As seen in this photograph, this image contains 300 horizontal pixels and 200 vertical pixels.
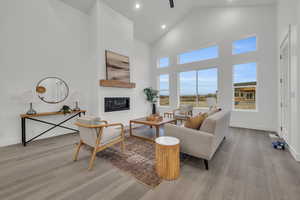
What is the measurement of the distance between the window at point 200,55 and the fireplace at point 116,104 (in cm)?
329

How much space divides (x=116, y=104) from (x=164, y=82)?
313 centimetres

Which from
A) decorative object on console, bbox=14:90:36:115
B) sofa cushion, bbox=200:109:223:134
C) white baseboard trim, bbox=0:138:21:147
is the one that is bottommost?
white baseboard trim, bbox=0:138:21:147

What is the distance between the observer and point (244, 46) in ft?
14.6

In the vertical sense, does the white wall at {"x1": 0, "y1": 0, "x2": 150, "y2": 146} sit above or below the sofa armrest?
above

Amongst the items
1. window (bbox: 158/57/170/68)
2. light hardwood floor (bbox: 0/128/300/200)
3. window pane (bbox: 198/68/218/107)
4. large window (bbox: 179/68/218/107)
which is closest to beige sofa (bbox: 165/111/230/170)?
light hardwood floor (bbox: 0/128/300/200)

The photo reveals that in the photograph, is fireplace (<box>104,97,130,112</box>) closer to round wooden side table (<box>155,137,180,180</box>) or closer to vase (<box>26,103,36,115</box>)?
vase (<box>26,103,36,115</box>)

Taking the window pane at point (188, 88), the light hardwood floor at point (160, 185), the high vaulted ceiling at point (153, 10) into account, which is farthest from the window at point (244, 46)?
the light hardwood floor at point (160, 185)

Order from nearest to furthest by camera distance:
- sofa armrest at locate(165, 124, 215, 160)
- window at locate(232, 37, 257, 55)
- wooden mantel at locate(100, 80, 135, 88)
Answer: sofa armrest at locate(165, 124, 215, 160) → wooden mantel at locate(100, 80, 135, 88) → window at locate(232, 37, 257, 55)

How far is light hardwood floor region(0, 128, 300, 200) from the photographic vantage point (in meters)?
1.46

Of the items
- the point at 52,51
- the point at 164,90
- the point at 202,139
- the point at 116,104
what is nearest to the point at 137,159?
the point at 202,139

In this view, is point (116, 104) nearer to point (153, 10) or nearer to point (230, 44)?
point (153, 10)

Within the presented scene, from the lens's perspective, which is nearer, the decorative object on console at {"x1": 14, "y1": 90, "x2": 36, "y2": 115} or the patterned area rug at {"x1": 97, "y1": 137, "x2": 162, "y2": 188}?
the patterned area rug at {"x1": 97, "y1": 137, "x2": 162, "y2": 188}

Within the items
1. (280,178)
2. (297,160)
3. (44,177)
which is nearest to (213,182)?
(280,178)

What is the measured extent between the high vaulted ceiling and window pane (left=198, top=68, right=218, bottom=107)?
96.4 inches
